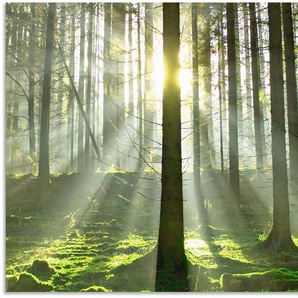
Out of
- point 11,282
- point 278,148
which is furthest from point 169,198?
point 11,282

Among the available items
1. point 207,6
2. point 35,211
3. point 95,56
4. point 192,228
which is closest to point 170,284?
point 192,228

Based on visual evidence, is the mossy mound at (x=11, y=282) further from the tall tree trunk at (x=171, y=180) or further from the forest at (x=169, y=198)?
the tall tree trunk at (x=171, y=180)

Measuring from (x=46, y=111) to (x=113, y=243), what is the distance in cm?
622

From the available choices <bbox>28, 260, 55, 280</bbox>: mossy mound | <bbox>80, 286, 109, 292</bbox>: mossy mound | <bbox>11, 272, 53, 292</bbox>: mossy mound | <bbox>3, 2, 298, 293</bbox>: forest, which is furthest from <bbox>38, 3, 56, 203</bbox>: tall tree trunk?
<bbox>80, 286, 109, 292</bbox>: mossy mound

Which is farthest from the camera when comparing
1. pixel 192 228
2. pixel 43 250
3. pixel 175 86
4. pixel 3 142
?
pixel 192 228

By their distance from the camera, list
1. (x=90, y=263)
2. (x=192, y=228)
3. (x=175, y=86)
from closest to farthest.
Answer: (x=175, y=86) < (x=90, y=263) < (x=192, y=228)

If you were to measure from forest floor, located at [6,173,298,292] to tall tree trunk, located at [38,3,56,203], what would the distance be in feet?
1.43

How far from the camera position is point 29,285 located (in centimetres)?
566

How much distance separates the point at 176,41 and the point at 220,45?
889cm

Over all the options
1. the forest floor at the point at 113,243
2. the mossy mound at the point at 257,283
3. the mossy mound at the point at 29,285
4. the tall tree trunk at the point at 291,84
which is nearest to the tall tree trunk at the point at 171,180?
the forest floor at the point at 113,243

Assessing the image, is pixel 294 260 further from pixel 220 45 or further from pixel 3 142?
pixel 220 45

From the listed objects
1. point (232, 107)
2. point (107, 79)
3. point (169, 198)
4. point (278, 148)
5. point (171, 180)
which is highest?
point (107, 79)

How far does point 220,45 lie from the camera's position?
1437 centimetres

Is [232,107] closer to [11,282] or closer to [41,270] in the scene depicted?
[41,270]
